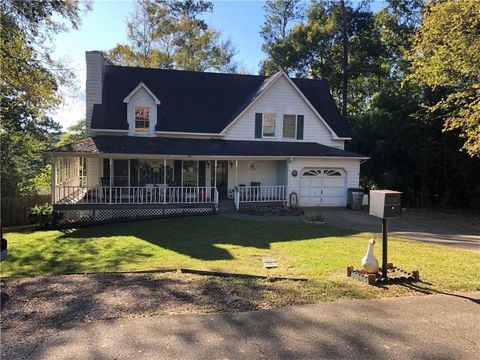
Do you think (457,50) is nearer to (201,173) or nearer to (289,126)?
(289,126)

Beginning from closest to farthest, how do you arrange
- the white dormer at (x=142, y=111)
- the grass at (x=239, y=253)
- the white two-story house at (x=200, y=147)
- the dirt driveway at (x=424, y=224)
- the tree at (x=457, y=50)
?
the grass at (x=239, y=253) < the tree at (x=457, y=50) < the dirt driveway at (x=424, y=224) < the white two-story house at (x=200, y=147) < the white dormer at (x=142, y=111)

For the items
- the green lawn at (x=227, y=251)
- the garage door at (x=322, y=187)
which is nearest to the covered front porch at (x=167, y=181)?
the garage door at (x=322, y=187)

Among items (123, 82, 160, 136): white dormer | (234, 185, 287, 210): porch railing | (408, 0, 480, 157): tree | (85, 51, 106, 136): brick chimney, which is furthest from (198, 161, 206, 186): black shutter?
(408, 0, 480, 157): tree

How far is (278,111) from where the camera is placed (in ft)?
75.3

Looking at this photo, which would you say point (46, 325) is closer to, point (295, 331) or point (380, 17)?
point (295, 331)

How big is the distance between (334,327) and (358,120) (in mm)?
24689

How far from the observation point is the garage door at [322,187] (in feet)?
70.5

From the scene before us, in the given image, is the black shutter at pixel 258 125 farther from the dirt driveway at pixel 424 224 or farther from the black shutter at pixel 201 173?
the dirt driveway at pixel 424 224

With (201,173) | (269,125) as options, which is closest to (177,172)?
(201,173)

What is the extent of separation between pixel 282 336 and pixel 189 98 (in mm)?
21063

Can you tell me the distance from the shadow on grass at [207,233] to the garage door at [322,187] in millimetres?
5750

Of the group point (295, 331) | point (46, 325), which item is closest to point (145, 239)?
point (46, 325)

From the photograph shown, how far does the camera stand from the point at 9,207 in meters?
18.8

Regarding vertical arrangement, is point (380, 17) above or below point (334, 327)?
above
